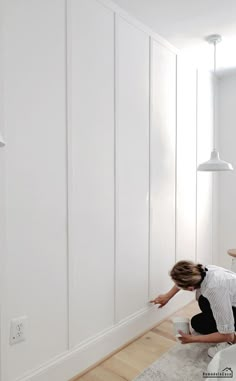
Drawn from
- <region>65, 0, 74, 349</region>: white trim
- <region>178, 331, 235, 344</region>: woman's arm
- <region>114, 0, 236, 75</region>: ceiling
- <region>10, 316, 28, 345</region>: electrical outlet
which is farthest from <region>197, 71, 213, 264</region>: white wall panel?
<region>10, 316, 28, 345</region>: electrical outlet

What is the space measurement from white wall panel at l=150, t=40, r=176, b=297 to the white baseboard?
0.23 m

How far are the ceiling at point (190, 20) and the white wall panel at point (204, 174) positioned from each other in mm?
506

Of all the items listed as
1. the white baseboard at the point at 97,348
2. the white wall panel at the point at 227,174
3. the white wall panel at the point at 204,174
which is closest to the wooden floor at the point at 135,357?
the white baseboard at the point at 97,348

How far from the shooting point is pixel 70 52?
1903 millimetres

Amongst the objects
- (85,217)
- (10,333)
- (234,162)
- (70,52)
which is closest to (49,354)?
(10,333)

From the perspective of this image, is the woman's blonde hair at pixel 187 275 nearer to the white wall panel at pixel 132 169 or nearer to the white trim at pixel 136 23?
the white wall panel at pixel 132 169

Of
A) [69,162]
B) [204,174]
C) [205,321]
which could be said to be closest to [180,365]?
[205,321]

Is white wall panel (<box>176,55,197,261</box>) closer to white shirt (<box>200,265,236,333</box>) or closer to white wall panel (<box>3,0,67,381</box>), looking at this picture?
white shirt (<box>200,265,236,333</box>)

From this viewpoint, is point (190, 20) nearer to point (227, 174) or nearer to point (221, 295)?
point (227, 174)

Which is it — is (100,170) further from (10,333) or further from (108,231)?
(10,333)

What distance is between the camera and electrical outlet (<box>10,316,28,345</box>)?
5.32 feet

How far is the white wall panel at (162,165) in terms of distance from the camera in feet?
8.80

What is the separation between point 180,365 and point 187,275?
627 mm

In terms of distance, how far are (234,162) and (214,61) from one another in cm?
120
